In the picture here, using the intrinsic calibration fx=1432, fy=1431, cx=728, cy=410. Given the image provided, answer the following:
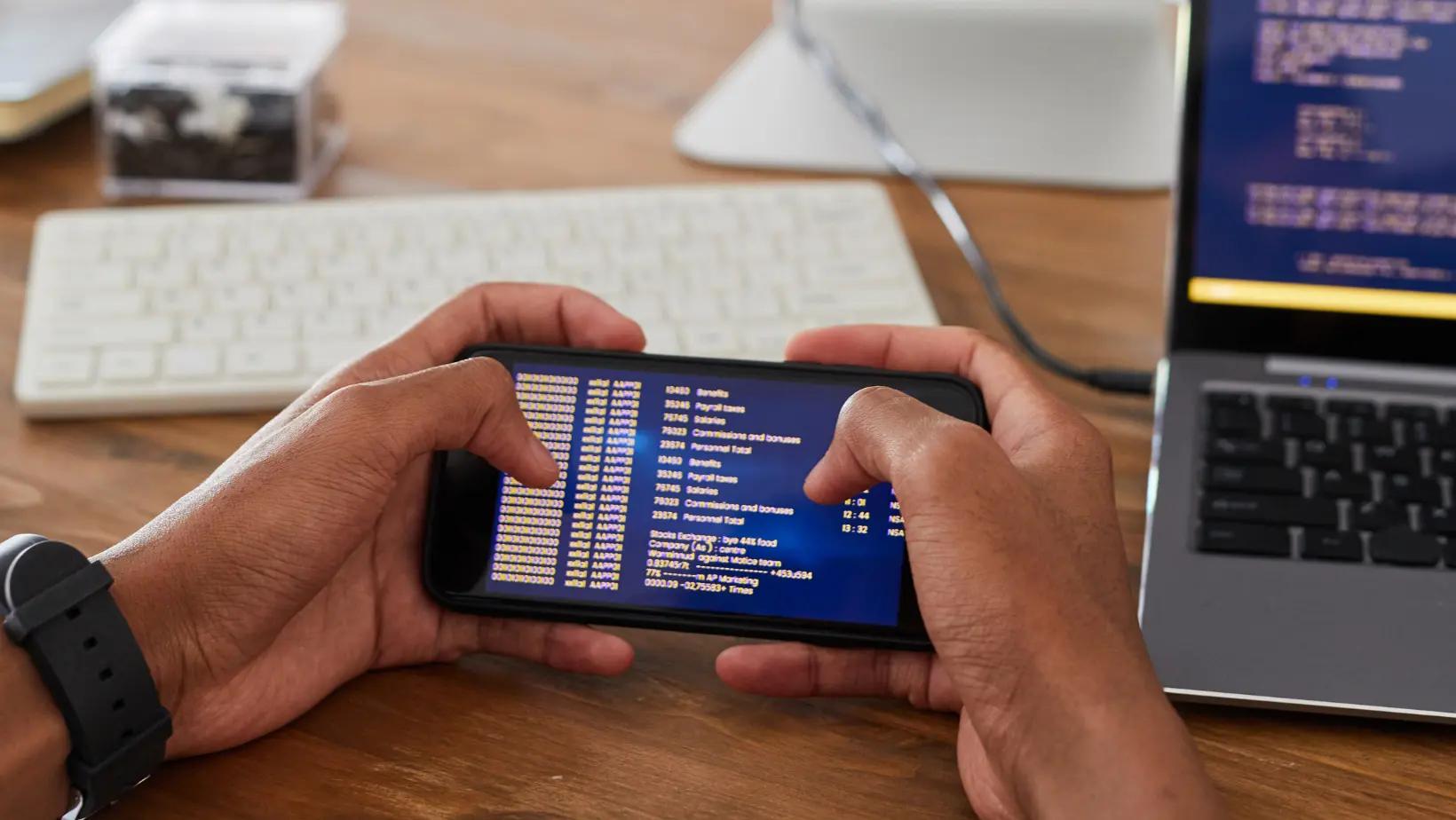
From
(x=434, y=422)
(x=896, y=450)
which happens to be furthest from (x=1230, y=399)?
(x=434, y=422)

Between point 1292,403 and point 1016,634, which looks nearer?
point 1016,634

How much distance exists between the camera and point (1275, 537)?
63 centimetres

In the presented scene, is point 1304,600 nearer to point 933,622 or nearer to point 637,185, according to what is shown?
point 933,622

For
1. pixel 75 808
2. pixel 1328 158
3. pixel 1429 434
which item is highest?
pixel 1328 158

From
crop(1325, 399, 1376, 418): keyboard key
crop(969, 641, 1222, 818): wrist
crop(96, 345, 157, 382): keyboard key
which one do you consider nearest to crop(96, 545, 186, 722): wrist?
crop(96, 345, 157, 382): keyboard key

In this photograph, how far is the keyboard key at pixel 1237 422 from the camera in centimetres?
68

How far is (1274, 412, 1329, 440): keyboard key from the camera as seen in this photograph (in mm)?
671

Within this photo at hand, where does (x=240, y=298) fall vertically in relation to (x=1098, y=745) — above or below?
above

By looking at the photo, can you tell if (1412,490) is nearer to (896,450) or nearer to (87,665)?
(896,450)

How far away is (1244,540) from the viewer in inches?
24.9

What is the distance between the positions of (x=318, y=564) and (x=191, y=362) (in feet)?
0.74

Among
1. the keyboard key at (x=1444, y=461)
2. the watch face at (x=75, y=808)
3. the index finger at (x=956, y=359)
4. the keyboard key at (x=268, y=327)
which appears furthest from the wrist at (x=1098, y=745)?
the keyboard key at (x=268, y=327)

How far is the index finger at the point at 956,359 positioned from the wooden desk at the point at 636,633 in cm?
10

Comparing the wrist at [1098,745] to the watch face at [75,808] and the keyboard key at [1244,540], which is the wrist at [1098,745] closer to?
the keyboard key at [1244,540]
